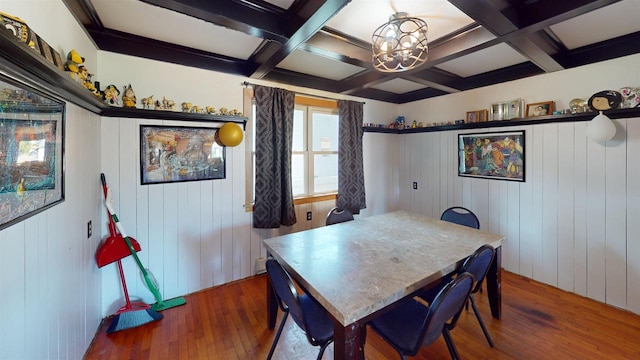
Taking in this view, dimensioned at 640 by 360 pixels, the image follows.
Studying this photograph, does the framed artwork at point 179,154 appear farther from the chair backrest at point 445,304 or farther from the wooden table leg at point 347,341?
the chair backrest at point 445,304

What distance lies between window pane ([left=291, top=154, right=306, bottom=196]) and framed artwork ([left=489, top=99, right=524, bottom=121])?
2487 mm

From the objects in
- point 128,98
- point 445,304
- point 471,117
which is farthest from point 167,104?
point 471,117

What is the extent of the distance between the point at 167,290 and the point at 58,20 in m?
2.29

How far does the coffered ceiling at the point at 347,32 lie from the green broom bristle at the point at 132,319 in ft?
7.60

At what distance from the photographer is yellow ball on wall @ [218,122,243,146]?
8.46 ft

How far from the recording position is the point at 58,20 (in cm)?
143

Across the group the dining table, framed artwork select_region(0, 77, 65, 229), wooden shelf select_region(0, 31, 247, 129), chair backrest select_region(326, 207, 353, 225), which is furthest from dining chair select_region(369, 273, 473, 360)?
wooden shelf select_region(0, 31, 247, 129)

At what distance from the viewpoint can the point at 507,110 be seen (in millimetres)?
2979

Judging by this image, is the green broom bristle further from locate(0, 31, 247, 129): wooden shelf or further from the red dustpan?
locate(0, 31, 247, 129): wooden shelf

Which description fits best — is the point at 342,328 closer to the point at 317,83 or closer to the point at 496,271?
the point at 496,271

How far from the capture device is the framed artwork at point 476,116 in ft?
10.4

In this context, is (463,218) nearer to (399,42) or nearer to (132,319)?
(399,42)

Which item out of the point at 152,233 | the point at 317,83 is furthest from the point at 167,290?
the point at 317,83

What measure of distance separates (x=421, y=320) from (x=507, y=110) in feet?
9.06
